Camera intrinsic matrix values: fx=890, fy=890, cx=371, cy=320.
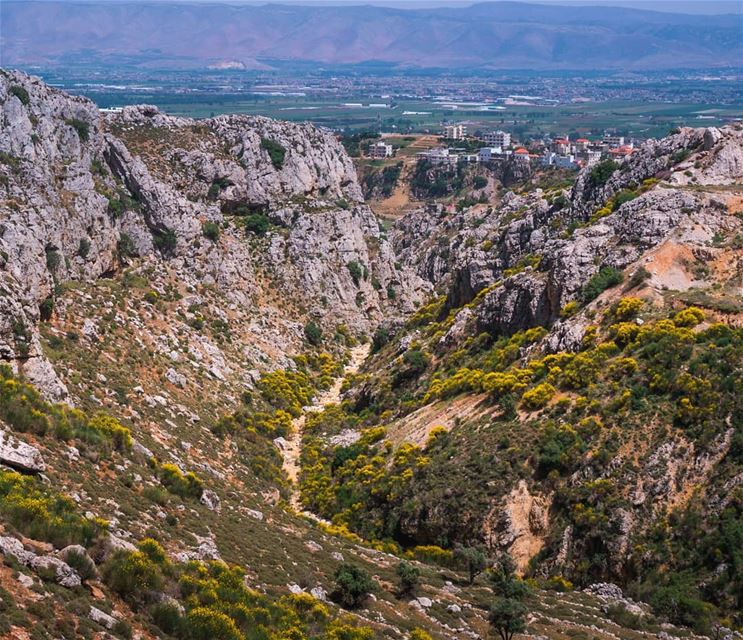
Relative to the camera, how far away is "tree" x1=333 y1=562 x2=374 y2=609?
2858 centimetres

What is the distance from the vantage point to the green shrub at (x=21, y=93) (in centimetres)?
6412

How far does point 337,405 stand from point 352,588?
33.9m

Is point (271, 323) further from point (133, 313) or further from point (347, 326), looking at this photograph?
point (133, 313)

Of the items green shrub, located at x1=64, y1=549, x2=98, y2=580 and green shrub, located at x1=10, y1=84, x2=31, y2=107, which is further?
green shrub, located at x1=10, y1=84, x2=31, y2=107

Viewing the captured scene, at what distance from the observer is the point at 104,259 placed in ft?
208

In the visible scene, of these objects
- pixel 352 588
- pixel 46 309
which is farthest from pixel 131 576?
pixel 46 309

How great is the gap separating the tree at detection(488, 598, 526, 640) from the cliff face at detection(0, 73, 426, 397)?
977 inches

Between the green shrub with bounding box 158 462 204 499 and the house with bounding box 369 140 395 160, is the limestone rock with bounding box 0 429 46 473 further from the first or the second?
the house with bounding box 369 140 395 160

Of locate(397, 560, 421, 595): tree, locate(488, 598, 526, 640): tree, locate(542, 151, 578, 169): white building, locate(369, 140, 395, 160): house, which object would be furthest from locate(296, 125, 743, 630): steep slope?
locate(369, 140, 395, 160): house

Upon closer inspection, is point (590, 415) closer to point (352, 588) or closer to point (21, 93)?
point (352, 588)

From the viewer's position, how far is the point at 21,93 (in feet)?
212

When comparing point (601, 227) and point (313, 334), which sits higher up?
point (601, 227)

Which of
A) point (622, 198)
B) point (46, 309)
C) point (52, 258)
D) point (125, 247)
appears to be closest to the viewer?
point (46, 309)

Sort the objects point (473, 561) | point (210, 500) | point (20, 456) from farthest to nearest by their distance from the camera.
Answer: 1. point (473, 561)
2. point (210, 500)
3. point (20, 456)
